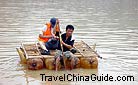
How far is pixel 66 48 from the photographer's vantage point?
10328 millimetres

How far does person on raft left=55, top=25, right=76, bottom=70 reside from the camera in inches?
384

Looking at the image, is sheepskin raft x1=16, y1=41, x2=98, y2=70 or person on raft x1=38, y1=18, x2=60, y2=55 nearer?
sheepskin raft x1=16, y1=41, x2=98, y2=70

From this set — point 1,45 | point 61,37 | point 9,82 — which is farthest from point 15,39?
point 9,82

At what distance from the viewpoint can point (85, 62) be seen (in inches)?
397

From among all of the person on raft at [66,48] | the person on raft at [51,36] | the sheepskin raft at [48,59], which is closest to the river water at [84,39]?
the sheepskin raft at [48,59]

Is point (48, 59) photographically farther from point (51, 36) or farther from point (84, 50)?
point (84, 50)

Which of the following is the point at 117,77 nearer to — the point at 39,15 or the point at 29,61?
the point at 29,61

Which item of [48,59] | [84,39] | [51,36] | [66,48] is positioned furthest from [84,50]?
[84,39]

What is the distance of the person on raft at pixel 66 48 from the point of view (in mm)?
9750

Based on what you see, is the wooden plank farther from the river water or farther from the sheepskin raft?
the river water

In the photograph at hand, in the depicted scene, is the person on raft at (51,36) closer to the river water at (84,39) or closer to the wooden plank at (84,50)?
the wooden plank at (84,50)

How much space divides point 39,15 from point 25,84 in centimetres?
1305

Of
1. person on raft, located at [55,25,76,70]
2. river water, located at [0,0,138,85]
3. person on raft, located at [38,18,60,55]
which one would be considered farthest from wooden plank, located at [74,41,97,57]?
person on raft, located at [38,18,60,55]

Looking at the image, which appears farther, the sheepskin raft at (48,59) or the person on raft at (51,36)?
the person on raft at (51,36)
